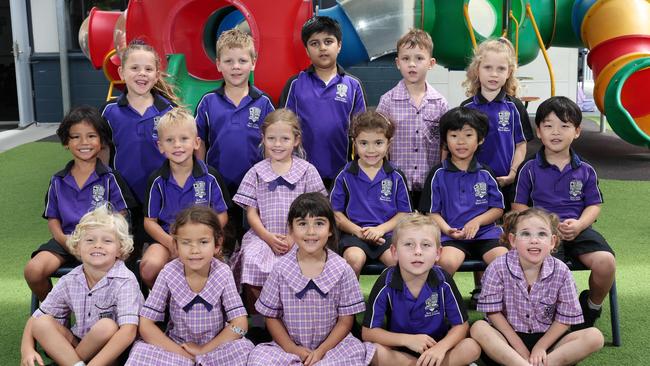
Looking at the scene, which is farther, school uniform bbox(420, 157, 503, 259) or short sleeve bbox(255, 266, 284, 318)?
school uniform bbox(420, 157, 503, 259)

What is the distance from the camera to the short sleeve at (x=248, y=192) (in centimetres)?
329

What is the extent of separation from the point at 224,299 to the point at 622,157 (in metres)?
6.32

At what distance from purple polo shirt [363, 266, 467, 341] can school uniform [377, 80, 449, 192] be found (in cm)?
91

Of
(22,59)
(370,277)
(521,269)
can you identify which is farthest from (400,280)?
(22,59)

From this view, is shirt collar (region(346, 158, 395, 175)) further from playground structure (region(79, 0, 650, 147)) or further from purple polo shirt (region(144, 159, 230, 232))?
playground structure (region(79, 0, 650, 147))

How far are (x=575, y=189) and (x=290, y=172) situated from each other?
136 centimetres

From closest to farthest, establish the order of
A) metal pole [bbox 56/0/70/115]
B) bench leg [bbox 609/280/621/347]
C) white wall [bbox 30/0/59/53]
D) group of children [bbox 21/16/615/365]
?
group of children [bbox 21/16/615/365]
bench leg [bbox 609/280/621/347]
metal pole [bbox 56/0/70/115]
white wall [bbox 30/0/59/53]

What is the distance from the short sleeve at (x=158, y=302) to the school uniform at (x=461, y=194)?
4.20 feet

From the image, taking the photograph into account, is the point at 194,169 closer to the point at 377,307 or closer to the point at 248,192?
the point at 248,192

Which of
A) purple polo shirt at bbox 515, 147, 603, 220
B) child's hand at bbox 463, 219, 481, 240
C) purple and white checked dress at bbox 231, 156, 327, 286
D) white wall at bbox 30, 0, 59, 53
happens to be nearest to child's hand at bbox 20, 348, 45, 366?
purple and white checked dress at bbox 231, 156, 327, 286

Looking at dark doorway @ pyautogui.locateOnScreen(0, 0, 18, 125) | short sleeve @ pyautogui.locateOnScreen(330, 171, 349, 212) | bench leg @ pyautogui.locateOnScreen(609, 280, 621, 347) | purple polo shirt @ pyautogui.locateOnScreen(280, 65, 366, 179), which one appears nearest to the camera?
bench leg @ pyautogui.locateOnScreen(609, 280, 621, 347)

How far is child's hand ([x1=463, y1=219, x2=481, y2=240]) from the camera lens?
10.5 feet

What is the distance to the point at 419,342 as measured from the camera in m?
2.73

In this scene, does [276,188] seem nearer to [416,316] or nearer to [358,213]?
[358,213]
